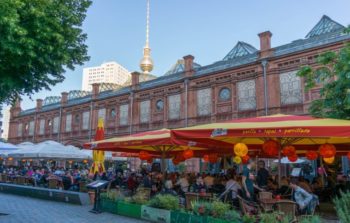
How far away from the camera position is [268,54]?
24391 mm

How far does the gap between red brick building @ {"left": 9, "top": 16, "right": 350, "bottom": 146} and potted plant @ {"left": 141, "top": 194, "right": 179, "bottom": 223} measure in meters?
15.6

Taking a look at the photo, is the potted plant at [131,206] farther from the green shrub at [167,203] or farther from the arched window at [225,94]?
the arched window at [225,94]

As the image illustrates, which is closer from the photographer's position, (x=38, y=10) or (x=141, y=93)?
(x=38, y=10)

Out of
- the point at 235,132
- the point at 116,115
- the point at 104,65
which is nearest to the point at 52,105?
the point at 116,115

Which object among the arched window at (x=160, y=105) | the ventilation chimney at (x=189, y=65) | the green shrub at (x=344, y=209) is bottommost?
the green shrub at (x=344, y=209)

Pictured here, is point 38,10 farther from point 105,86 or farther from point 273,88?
point 105,86

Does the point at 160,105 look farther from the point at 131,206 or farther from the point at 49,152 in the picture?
the point at 131,206

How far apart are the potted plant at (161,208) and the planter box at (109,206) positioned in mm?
1517

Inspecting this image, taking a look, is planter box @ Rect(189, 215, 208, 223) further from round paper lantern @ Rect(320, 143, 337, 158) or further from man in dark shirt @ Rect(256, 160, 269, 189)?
→ round paper lantern @ Rect(320, 143, 337, 158)

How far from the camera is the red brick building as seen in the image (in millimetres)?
23094

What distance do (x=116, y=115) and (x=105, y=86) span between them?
5.78 m

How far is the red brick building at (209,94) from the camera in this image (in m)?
23.1

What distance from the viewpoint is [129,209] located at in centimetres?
1066

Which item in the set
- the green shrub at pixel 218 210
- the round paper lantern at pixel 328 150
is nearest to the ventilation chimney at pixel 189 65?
the round paper lantern at pixel 328 150
